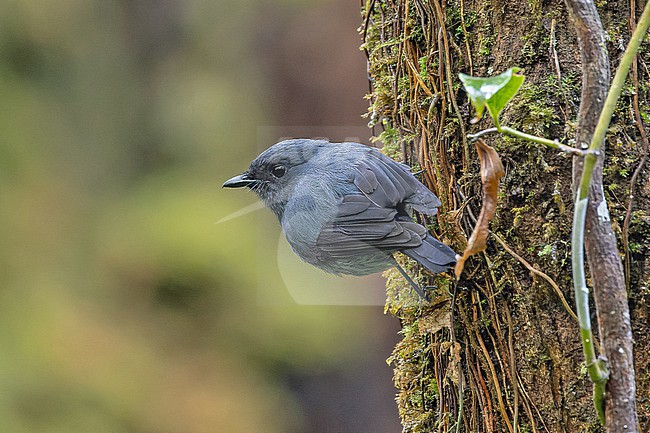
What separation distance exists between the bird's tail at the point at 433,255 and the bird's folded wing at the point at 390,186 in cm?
7

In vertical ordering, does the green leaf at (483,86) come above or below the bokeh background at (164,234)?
above

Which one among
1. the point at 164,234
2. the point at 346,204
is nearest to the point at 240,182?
the point at 346,204

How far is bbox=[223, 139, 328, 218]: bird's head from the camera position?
3.73 ft

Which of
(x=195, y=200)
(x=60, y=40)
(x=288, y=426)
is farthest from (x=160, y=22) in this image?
(x=288, y=426)

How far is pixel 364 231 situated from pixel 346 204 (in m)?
0.05

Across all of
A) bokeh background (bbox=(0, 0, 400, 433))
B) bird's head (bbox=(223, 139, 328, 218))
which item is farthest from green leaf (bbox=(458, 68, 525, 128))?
bokeh background (bbox=(0, 0, 400, 433))

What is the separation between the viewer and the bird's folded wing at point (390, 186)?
103 centimetres

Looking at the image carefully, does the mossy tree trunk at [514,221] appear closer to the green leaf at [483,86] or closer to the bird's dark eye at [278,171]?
the bird's dark eye at [278,171]

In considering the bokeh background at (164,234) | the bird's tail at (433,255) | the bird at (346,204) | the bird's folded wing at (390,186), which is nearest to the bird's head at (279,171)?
the bird at (346,204)

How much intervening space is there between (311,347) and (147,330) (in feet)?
2.67

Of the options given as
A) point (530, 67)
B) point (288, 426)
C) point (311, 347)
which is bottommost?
point (288, 426)

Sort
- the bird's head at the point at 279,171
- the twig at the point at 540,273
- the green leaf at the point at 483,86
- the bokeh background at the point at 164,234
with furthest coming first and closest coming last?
the bokeh background at the point at 164,234, the bird's head at the point at 279,171, the twig at the point at 540,273, the green leaf at the point at 483,86

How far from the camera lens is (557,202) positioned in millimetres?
981

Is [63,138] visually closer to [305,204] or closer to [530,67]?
[305,204]
